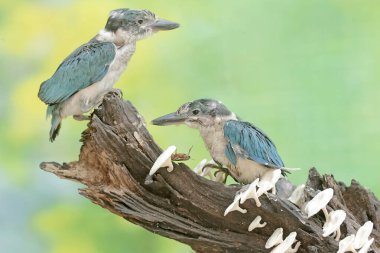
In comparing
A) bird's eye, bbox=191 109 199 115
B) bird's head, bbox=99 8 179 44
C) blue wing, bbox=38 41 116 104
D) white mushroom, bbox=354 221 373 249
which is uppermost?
bird's head, bbox=99 8 179 44

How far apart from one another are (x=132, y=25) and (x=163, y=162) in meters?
0.30

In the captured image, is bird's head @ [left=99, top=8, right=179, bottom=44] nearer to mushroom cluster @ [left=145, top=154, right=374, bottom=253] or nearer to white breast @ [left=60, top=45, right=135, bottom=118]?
white breast @ [left=60, top=45, right=135, bottom=118]

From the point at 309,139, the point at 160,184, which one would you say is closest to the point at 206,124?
the point at 160,184

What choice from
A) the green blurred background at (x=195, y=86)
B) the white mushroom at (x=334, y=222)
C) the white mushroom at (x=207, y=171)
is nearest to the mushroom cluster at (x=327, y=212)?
the white mushroom at (x=334, y=222)

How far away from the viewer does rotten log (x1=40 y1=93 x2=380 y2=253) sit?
56.7 inches

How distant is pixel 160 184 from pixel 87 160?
0.15 metres

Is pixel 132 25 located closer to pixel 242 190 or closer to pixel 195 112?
pixel 195 112

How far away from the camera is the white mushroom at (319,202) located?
148cm

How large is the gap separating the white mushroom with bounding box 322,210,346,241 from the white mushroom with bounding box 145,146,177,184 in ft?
1.07

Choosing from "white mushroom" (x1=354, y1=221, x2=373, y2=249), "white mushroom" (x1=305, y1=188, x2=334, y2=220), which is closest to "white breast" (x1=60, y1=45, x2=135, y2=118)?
"white mushroom" (x1=305, y1=188, x2=334, y2=220)

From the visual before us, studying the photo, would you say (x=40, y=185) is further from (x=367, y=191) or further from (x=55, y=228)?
A: (x=367, y=191)

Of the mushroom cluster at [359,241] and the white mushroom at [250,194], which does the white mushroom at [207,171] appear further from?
the mushroom cluster at [359,241]

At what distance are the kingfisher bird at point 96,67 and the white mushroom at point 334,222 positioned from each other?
487 millimetres

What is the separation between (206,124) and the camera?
4.98 ft
